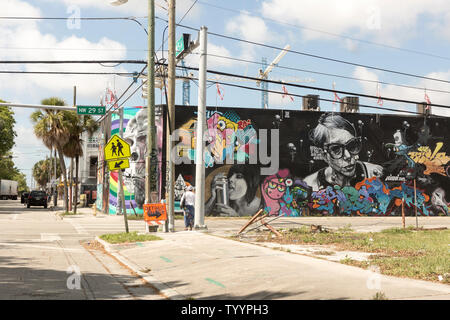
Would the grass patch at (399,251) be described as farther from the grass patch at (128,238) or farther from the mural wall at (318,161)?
the mural wall at (318,161)

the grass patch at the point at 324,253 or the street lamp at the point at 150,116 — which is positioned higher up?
the street lamp at the point at 150,116

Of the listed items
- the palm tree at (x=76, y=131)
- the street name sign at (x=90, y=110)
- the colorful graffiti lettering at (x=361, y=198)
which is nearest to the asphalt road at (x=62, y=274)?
the street name sign at (x=90, y=110)

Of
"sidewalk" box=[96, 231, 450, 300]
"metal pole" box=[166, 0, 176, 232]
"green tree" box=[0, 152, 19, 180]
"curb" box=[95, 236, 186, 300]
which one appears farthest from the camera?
"green tree" box=[0, 152, 19, 180]

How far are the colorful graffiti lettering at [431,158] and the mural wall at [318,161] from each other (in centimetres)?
7

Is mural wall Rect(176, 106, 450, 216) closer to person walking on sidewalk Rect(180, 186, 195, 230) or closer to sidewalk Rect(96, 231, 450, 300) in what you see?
person walking on sidewalk Rect(180, 186, 195, 230)

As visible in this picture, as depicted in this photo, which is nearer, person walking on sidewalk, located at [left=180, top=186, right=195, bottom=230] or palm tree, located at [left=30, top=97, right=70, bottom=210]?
person walking on sidewalk, located at [left=180, top=186, right=195, bottom=230]

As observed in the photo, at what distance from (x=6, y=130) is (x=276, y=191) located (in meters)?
32.2

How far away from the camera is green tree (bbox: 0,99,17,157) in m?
51.1

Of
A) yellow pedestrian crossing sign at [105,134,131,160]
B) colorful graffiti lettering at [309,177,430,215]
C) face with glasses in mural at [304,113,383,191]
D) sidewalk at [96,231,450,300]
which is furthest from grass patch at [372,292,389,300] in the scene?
face with glasses in mural at [304,113,383,191]

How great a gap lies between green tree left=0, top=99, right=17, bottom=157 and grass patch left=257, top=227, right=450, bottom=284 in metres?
42.2

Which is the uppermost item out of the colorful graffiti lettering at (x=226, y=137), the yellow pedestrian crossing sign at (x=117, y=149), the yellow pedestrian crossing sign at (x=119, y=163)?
the colorful graffiti lettering at (x=226, y=137)

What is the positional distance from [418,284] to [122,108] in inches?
1075

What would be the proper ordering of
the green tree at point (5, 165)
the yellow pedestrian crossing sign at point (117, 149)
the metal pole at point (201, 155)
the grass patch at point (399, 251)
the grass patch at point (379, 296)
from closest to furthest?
the grass patch at point (379, 296), the grass patch at point (399, 251), the yellow pedestrian crossing sign at point (117, 149), the metal pole at point (201, 155), the green tree at point (5, 165)

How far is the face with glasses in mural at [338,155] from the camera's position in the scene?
33.8 m
